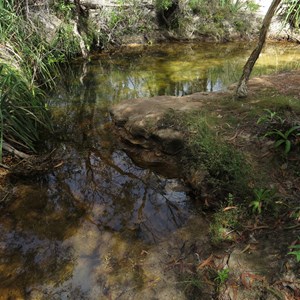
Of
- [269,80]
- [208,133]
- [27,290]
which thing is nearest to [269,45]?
[269,80]

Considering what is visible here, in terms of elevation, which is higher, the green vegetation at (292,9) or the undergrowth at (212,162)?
the green vegetation at (292,9)

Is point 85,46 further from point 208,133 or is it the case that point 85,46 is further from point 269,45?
point 269,45

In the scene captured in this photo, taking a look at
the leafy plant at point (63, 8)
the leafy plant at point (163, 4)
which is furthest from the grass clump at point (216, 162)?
the leafy plant at point (163, 4)

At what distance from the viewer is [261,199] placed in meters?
2.53

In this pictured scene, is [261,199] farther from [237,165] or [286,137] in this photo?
[286,137]

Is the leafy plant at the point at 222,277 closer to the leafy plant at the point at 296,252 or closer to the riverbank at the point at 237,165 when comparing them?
the riverbank at the point at 237,165

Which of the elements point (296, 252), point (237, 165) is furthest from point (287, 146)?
point (296, 252)

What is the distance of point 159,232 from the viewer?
Result: 2.76m

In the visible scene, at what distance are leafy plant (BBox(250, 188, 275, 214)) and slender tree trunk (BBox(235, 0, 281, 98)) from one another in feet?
6.42

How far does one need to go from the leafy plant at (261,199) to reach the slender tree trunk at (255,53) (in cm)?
196

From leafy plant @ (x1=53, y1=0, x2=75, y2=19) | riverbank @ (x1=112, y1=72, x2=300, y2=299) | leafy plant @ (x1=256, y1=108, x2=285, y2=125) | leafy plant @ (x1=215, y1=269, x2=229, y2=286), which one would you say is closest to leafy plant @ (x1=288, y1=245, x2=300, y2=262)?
riverbank @ (x1=112, y1=72, x2=300, y2=299)

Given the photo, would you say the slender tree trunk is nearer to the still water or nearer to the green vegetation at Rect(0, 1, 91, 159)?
the still water

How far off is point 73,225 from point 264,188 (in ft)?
6.18

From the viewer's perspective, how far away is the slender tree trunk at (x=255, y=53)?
330 cm
